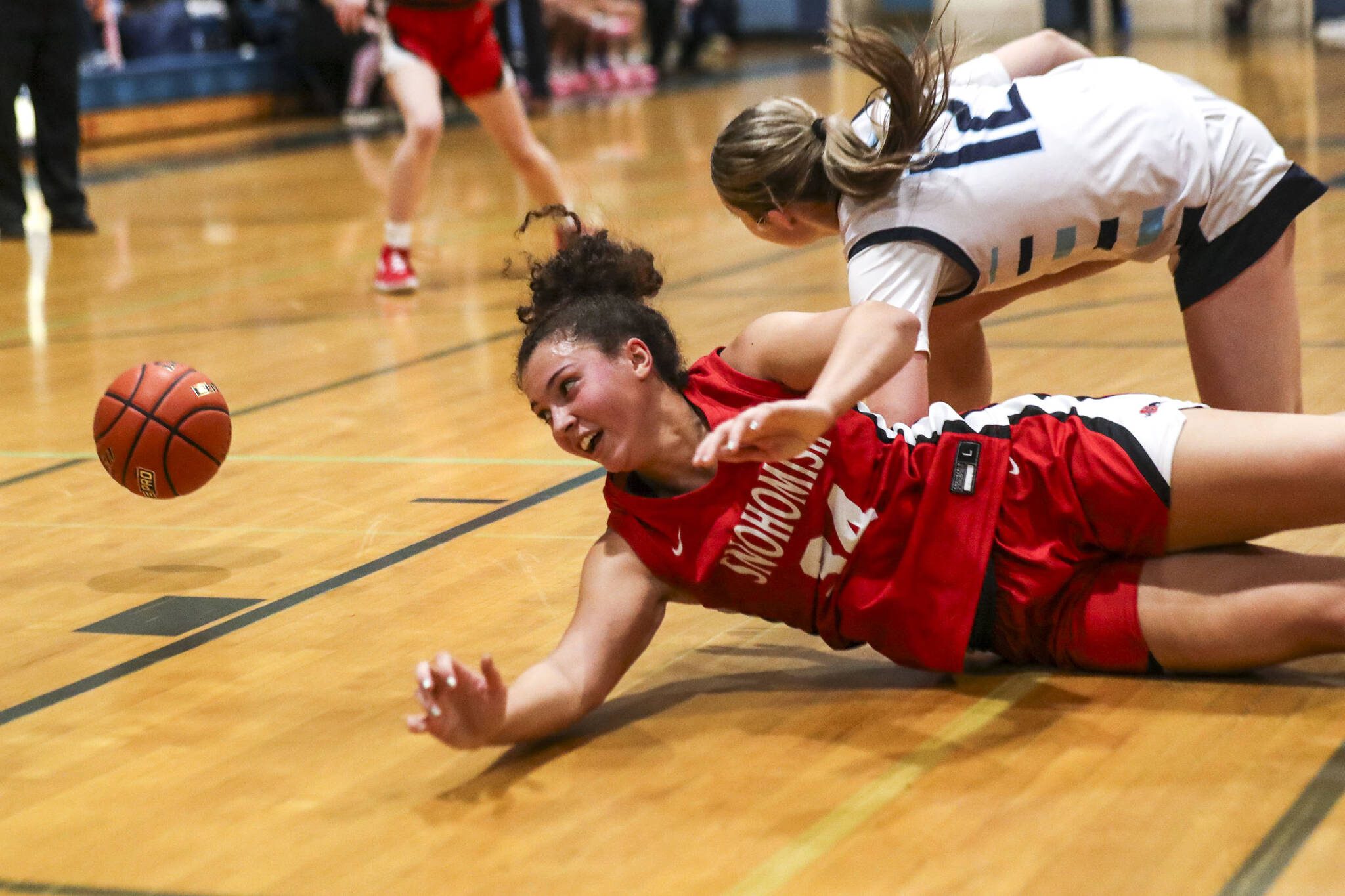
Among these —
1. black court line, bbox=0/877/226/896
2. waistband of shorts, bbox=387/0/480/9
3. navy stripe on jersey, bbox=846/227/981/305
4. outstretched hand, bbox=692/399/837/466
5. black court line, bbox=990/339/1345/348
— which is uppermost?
waistband of shorts, bbox=387/0/480/9

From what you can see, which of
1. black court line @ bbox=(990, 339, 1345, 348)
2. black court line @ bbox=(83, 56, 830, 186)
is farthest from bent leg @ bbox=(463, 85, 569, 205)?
black court line @ bbox=(83, 56, 830, 186)

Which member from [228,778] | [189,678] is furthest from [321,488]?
[228,778]

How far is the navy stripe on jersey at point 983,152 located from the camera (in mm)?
2992

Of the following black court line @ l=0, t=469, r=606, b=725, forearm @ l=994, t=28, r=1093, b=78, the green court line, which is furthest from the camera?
the green court line

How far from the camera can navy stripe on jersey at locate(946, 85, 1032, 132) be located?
3.06 m

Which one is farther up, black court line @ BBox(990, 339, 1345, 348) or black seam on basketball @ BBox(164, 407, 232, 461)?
black seam on basketball @ BBox(164, 407, 232, 461)

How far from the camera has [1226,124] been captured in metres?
3.26

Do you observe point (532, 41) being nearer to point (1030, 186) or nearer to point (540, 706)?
point (1030, 186)

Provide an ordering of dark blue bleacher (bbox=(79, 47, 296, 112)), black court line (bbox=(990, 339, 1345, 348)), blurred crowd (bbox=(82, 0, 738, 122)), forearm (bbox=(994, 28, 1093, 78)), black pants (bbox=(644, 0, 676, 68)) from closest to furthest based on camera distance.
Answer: forearm (bbox=(994, 28, 1093, 78)) < black court line (bbox=(990, 339, 1345, 348)) < dark blue bleacher (bbox=(79, 47, 296, 112)) < blurred crowd (bbox=(82, 0, 738, 122)) < black pants (bbox=(644, 0, 676, 68))

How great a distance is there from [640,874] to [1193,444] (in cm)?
100

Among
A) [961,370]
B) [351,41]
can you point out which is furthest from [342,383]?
[351,41]

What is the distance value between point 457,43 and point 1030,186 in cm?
402

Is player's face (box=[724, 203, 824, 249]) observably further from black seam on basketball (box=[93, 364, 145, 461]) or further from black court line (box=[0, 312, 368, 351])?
black court line (box=[0, 312, 368, 351])

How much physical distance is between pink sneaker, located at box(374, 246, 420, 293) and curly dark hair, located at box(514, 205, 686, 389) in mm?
4159
